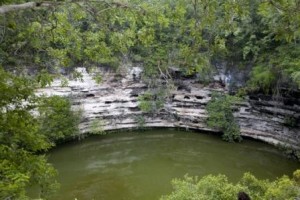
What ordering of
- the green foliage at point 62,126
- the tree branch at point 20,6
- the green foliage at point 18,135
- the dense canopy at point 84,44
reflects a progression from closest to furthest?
the tree branch at point 20,6 < the dense canopy at point 84,44 < the green foliage at point 18,135 < the green foliage at point 62,126

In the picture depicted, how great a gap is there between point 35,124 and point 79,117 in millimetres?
8826

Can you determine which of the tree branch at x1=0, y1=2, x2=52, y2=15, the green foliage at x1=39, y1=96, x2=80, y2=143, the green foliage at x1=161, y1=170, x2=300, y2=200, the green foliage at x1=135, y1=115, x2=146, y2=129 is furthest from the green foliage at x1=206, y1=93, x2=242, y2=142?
the tree branch at x1=0, y1=2, x2=52, y2=15

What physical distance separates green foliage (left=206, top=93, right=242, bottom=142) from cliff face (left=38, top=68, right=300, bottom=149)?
390 millimetres

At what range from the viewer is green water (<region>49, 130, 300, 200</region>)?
35.6 feet

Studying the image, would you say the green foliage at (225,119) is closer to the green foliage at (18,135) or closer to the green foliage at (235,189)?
the green foliage at (235,189)

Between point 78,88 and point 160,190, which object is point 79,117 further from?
point 160,190

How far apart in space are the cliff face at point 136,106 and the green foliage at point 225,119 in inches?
15.4

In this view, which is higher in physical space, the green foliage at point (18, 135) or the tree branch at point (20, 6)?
the tree branch at point (20, 6)

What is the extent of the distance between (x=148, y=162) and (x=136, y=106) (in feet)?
10.2

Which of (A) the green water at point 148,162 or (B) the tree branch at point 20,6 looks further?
(A) the green water at point 148,162

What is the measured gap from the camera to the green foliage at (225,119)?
13672 millimetres

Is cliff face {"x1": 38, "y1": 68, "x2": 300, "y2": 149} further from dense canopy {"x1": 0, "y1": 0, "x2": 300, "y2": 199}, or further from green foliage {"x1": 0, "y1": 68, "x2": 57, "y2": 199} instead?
green foliage {"x1": 0, "y1": 68, "x2": 57, "y2": 199}

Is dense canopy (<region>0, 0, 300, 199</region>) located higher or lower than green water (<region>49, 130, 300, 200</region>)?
higher

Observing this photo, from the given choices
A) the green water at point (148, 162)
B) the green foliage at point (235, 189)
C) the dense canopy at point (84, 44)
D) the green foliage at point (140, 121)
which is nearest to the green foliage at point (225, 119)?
the green water at point (148, 162)
